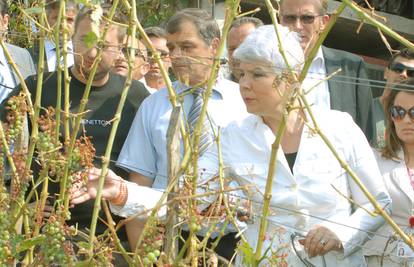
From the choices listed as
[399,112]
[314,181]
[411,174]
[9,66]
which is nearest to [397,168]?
[411,174]

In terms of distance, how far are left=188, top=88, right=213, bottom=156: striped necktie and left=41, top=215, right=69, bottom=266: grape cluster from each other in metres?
0.77

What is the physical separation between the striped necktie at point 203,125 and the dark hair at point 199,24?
338 millimetres

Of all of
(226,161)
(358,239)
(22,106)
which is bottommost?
(358,239)

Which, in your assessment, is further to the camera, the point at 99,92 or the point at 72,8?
the point at 72,8

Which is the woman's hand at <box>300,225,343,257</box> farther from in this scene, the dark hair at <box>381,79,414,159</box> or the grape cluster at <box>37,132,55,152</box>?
the grape cluster at <box>37,132,55,152</box>

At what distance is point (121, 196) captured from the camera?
3.18 m

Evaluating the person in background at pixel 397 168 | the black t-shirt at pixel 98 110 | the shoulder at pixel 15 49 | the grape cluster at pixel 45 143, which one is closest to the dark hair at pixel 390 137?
the person in background at pixel 397 168

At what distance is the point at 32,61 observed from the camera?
5074 mm

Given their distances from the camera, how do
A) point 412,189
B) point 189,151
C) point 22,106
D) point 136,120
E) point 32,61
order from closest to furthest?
1. point 189,151
2. point 22,106
3. point 412,189
4. point 136,120
5. point 32,61

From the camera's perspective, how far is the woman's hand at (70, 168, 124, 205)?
A: 3.06 meters

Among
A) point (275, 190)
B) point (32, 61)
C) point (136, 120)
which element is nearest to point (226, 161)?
point (275, 190)

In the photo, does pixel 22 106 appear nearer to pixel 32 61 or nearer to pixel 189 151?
pixel 189 151

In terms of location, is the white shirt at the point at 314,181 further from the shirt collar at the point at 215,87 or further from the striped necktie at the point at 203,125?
the shirt collar at the point at 215,87

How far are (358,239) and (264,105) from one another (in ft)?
1.92
